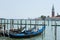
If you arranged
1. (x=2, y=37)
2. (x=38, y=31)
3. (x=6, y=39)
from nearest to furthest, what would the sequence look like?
(x=6, y=39)
(x=2, y=37)
(x=38, y=31)

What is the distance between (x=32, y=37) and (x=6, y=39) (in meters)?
4.08

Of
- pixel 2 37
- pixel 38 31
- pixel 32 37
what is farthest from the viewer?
pixel 38 31

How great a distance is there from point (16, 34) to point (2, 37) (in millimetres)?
1699

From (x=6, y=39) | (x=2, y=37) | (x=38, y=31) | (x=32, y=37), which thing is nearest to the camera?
(x=6, y=39)

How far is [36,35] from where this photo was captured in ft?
81.4

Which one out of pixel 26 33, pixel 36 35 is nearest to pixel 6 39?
pixel 26 33

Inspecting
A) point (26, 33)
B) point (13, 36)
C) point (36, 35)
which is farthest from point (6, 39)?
point (36, 35)

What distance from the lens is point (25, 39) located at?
2223 cm

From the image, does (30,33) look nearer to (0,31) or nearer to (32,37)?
(32,37)

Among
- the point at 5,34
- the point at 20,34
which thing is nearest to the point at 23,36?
the point at 20,34

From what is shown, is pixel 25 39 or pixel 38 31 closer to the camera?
pixel 25 39

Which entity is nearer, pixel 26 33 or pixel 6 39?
pixel 6 39

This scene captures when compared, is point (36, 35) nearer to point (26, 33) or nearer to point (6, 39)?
point (26, 33)

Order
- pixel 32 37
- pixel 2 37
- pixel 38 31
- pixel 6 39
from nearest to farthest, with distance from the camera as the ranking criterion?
pixel 6 39 < pixel 2 37 < pixel 32 37 < pixel 38 31
